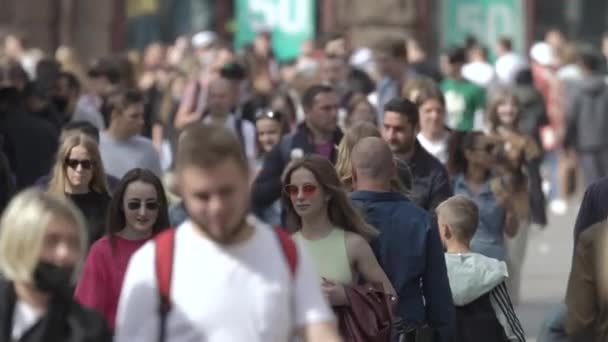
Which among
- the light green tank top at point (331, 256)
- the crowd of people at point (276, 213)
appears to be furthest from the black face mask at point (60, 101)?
the light green tank top at point (331, 256)

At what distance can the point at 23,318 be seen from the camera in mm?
5949

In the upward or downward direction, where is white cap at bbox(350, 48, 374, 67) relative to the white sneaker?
upward

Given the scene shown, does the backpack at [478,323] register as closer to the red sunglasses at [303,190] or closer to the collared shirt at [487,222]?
the red sunglasses at [303,190]

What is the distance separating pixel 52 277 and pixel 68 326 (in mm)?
140

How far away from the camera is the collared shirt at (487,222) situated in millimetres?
11109

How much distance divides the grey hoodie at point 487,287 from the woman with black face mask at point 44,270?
367 centimetres

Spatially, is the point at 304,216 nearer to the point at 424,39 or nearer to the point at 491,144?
the point at 491,144

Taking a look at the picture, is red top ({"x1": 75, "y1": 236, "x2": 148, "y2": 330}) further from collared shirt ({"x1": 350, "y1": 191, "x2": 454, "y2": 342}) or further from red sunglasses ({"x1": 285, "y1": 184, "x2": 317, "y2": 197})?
collared shirt ({"x1": 350, "y1": 191, "x2": 454, "y2": 342})

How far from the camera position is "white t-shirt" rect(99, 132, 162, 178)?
12375mm

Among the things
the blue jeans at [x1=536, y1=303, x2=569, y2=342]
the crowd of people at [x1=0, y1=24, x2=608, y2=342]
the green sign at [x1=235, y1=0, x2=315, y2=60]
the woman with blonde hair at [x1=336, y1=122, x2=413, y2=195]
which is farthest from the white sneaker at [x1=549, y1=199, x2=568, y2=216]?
the blue jeans at [x1=536, y1=303, x2=569, y2=342]

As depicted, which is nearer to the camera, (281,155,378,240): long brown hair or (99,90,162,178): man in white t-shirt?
(281,155,378,240): long brown hair

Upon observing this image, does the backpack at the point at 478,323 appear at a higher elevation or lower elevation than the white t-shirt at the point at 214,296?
lower

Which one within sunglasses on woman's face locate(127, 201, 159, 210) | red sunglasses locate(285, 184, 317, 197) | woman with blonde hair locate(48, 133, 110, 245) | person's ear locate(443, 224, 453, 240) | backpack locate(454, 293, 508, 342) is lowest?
backpack locate(454, 293, 508, 342)

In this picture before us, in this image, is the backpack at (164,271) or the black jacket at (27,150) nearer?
the backpack at (164,271)
